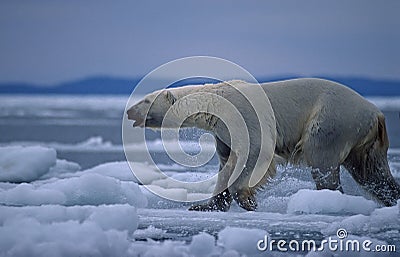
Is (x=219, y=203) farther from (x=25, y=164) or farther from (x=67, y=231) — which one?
(x=25, y=164)

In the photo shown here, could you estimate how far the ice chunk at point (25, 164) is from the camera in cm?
568

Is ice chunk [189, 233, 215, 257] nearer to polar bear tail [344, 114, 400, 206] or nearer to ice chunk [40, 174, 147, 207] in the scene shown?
ice chunk [40, 174, 147, 207]

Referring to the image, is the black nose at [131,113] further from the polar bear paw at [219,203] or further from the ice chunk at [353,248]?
the ice chunk at [353,248]

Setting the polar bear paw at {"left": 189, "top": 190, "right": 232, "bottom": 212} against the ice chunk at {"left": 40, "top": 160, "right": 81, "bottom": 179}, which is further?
the ice chunk at {"left": 40, "top": 160, "right": 81, "bottom": 179}

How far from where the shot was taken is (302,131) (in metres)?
4.83

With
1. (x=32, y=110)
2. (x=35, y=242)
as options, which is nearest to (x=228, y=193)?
(x=35, y=242)

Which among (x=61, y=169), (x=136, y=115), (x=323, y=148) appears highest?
(x=136, y=115)

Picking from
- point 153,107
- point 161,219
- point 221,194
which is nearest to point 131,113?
point 153,107

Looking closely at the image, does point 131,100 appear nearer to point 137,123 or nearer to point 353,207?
point 137,123

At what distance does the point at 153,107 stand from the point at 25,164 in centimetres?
131

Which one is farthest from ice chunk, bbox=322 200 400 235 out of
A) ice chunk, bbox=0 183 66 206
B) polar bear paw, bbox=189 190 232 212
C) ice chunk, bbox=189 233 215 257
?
ice chunk, bbox=0 183 66 206

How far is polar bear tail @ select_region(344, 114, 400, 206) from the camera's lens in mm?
4863

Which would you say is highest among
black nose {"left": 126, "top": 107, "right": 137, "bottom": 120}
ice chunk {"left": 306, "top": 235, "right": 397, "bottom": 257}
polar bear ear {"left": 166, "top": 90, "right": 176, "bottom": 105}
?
polar bear ear {"left": 166, "top": 90, "right": 176, "bottom": 105}

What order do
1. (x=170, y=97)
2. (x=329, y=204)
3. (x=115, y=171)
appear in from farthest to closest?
1. (x=115, y=171)
2. (x=170, y=97)
3. (x=329, y=204)
